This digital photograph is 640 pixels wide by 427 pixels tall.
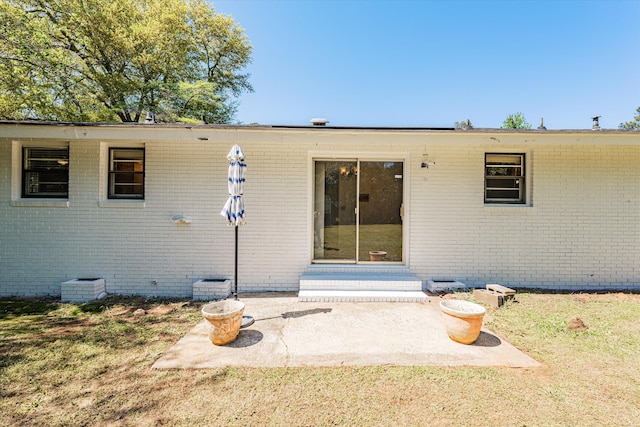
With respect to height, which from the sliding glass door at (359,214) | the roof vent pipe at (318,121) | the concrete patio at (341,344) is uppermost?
the roof vent pipe at (318,121)

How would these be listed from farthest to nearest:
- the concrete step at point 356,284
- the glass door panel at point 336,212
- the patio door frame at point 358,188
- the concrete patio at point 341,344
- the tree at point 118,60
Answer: the tree at point 118,60 → the glass door panel at point 336,212 → the patio door frame at point 358,188 → the concrete step at point 356,284 → the concrete patio at point 341,344

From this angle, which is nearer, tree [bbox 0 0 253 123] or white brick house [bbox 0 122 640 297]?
white brick house [bbox 0 122 640 297]

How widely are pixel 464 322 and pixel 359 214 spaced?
3.18m

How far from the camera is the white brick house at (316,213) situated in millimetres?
5754

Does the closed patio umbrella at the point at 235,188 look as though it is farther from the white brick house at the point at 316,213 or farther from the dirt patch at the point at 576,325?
the dirt patch at the point at 576,325

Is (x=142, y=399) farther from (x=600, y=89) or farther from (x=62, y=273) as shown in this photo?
(x=600, y=89)

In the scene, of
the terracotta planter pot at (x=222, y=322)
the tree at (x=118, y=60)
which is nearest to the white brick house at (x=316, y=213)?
the terracotta planter pot at (x=222, y=322)

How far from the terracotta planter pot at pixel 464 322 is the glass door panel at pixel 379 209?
2542 millimetres

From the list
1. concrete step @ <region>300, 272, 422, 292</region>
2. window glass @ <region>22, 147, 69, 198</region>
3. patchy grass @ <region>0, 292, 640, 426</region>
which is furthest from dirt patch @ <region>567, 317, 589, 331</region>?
window glass @ <region>22, 147, 69, 198</region>

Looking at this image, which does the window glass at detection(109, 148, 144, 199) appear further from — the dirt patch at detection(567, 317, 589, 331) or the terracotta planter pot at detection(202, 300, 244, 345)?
the dirt patch at detection(567, 317, 589, 331)

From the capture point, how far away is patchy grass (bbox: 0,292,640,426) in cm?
238

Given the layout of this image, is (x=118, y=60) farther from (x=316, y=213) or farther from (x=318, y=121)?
(x=316, y=213)

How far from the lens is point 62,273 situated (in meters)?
5.76

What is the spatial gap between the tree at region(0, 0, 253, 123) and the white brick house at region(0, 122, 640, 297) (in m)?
9.67
